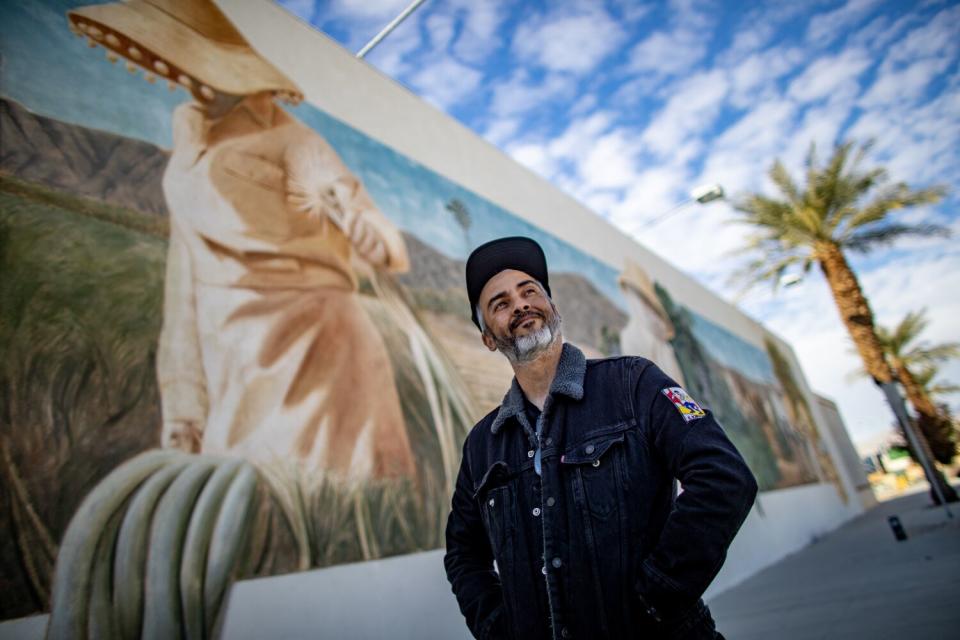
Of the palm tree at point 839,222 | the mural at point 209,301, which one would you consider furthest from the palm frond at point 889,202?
the mural at point 209,301

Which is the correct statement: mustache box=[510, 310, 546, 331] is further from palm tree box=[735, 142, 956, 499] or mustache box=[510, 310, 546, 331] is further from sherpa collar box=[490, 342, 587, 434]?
palm tree box=[735, 142, 956, 499]

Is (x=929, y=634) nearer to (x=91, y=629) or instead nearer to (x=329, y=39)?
(x=91, y=629)

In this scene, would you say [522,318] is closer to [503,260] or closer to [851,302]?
[503,260]

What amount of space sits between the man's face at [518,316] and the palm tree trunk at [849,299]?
13904mm

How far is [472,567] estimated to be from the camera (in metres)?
1.81

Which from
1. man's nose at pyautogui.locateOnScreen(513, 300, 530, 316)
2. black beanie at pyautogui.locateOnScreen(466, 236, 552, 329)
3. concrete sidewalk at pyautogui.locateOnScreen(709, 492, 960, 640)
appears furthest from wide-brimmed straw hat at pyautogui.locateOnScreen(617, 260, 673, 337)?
man's nose at pyautogui.locateOnScreen(513, 300, 530, 316)

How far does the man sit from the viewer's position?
1.34 meters

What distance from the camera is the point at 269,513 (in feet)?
10.3

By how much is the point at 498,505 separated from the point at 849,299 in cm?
1442

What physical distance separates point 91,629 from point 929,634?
400 cm

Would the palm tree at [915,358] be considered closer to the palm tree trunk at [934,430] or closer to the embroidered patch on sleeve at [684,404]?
the palm tree trunk at [934,430]

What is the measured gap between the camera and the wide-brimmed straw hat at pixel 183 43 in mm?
3459

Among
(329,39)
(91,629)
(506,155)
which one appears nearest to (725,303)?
(506,155)

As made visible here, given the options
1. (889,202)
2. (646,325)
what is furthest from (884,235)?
(646,325)
